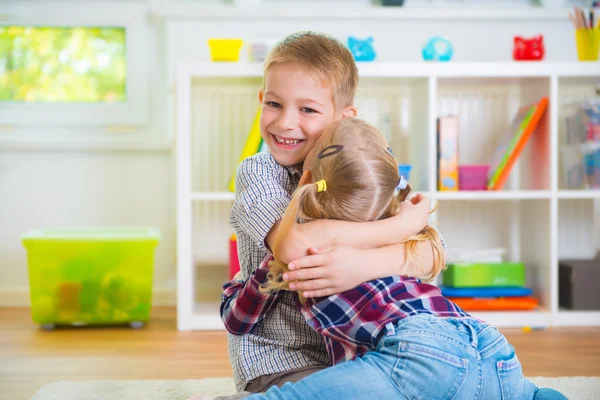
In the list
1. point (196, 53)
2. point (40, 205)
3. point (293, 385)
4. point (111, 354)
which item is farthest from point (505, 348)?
point (40, 205)

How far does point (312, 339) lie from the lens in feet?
3.81

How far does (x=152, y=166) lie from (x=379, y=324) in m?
1.77

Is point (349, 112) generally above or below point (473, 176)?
above

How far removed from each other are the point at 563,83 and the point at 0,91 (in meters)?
2.03

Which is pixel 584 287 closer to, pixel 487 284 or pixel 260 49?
pixel 487 284

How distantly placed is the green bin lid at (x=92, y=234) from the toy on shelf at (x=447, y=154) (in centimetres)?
91

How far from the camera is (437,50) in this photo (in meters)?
2.24

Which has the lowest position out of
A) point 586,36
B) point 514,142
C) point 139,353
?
point 139,353

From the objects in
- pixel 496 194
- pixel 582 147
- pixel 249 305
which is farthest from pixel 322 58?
pixel 582 147

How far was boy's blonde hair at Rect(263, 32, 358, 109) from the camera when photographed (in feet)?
3.84

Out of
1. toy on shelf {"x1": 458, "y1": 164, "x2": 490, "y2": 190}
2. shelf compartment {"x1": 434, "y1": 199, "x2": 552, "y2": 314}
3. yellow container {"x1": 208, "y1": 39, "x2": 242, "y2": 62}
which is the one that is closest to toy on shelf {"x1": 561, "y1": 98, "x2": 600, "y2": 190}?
shelf compartment {"x1": 434, "y1": 199, "x2": 552, "y2": 314}

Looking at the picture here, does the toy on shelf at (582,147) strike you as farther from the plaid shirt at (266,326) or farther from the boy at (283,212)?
the plaid shirt at (266,326)

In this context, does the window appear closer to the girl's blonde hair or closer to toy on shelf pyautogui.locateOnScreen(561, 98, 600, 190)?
toy on shelf pyautogui.locateOnScreen(561, 98, 600, 190)

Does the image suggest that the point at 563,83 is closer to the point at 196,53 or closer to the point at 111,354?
the point at 196,53
